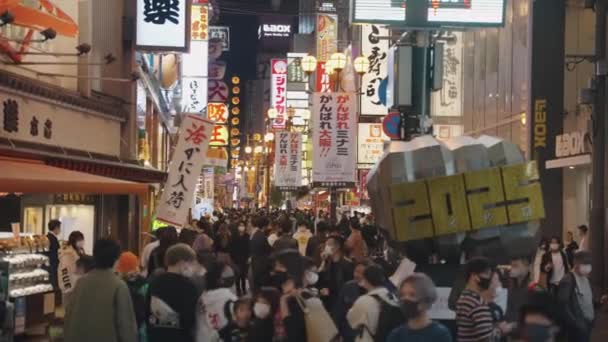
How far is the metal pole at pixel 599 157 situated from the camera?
2231cm

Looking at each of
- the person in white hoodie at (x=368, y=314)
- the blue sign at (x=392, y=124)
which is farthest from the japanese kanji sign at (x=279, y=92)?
the person in white hoodie at (x=368, y=314)

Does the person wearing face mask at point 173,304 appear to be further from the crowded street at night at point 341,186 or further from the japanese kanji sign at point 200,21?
the japanese kanji sign at point 200,21

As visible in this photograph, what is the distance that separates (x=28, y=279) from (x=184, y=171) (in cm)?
307

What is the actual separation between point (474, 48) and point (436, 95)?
318 centimetres

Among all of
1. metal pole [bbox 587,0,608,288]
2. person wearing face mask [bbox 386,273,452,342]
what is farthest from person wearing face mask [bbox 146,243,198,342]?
metal pole [bbox 587,0,608,288]

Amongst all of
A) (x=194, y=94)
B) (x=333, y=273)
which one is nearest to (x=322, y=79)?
(x=194, y=94)

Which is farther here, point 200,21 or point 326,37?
point 326,37

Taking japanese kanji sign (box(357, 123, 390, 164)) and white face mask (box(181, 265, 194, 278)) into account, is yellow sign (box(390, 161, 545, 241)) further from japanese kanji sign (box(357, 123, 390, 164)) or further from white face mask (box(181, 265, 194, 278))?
japanese kanji sign (box(357, 123, 390, 164))

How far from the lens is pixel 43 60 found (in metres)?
A: 19.2

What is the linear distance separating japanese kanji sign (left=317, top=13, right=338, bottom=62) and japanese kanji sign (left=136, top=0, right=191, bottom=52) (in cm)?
2968

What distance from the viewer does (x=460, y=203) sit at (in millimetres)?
9695

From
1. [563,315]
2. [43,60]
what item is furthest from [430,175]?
[43,60]

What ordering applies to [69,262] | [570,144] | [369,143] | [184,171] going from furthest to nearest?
[369,143], [570,144], [184,171], [69,262]

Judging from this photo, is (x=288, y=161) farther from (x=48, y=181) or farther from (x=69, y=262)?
(x=69, y=262)
